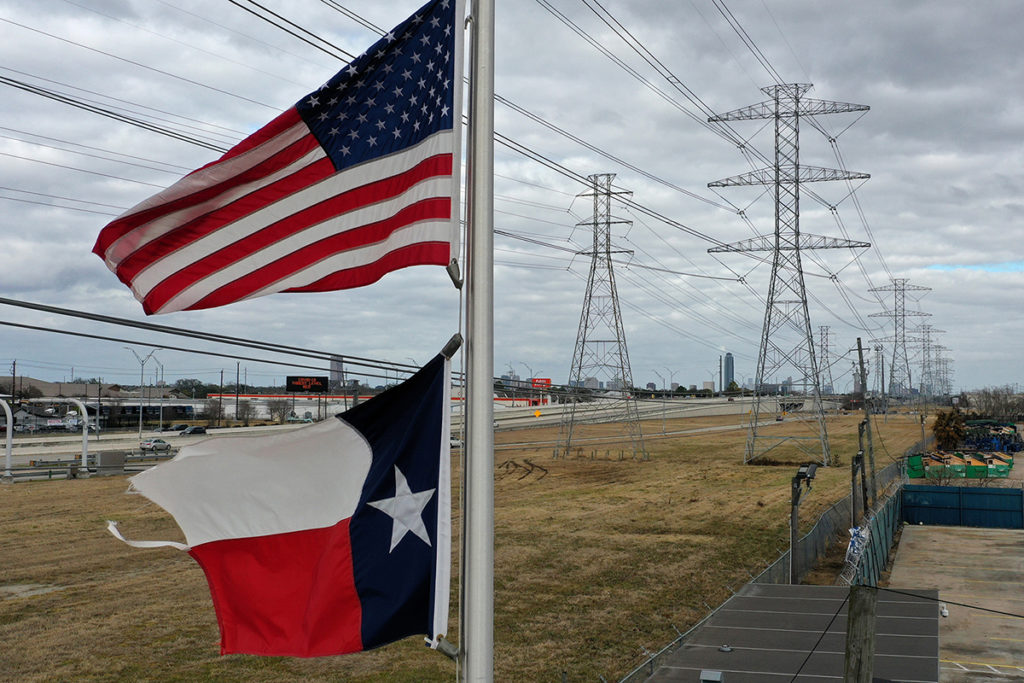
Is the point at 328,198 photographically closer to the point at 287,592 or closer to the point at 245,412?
the point at 287,592

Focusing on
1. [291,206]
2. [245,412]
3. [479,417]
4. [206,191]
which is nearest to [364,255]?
A: [291,206]

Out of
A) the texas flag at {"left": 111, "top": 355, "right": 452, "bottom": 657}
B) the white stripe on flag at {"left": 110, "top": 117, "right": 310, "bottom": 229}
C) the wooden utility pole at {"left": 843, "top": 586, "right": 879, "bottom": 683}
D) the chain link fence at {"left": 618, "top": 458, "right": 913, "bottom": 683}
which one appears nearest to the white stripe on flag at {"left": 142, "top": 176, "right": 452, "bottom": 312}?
the white stripe on flag at {"left": 110, "top": 117, "right": 310, "bottom": 229}

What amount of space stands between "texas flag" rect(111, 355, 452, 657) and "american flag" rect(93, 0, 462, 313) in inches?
38.0

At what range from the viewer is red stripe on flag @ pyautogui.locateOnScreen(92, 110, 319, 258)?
5812mm

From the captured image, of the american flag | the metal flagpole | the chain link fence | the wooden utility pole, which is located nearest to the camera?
the metal flagpole

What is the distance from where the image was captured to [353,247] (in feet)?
20.3

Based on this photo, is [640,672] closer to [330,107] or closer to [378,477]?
[378,477]

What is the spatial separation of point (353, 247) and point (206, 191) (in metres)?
1.03

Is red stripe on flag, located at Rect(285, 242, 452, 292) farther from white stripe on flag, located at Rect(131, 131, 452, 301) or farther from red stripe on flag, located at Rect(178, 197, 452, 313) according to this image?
white stripe on flag, located at Rect(131, 131, 452, 301)

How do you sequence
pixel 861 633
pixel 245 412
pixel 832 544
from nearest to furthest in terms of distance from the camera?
1. pixel 861 633
2. pixel 832 544
3. pixel 245 412

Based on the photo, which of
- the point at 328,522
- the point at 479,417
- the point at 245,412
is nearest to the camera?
the point at 479,417

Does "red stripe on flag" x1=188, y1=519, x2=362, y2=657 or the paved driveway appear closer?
"red stripe on flag" x1=188, y1=519, x2=362, y2=657

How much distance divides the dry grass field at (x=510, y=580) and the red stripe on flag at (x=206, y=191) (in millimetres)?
13130

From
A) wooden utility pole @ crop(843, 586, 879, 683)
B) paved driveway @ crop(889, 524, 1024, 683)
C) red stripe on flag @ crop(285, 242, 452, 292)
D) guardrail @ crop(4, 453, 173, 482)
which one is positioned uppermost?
red stripe on flag @ crop(285, 242, 452, 292)
